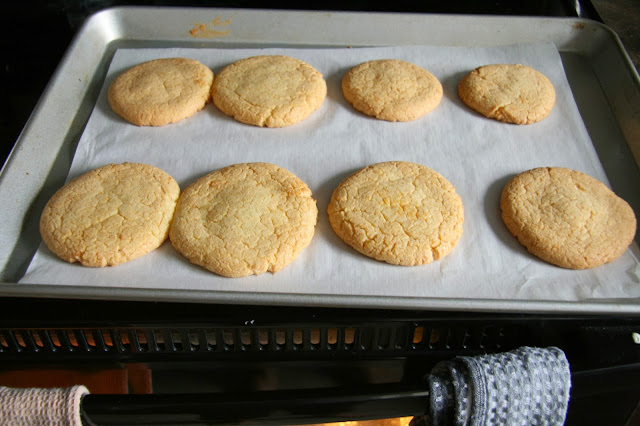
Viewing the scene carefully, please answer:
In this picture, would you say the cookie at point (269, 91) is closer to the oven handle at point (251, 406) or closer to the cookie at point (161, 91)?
the cookie at point (161, 91)

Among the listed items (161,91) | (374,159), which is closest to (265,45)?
(161,91)

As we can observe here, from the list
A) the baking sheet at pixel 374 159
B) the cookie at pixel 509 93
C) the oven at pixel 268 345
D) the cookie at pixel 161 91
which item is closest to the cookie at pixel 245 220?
the baking sheet at pixel 374 159

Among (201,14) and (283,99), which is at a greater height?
(201,14)

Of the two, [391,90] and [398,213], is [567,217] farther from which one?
[391,90]

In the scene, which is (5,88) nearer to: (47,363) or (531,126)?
(47,363)

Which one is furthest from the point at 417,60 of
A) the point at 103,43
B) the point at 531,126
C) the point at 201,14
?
the point at 103,43
